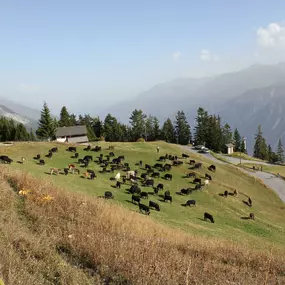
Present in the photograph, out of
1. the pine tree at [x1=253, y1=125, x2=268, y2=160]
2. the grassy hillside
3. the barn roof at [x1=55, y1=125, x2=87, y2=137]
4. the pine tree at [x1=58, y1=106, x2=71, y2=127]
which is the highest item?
the pine tree at [x1=58, y1=106, x2=71, y2=127]

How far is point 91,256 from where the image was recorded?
8.71 metres

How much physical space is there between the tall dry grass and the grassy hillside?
1108 cm

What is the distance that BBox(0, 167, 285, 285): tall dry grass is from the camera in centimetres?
758

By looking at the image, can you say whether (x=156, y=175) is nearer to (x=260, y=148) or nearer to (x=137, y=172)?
(x=137, y=172)

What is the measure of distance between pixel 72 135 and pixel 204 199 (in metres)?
66.7

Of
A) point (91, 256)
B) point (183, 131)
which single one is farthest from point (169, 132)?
point (91, 256)

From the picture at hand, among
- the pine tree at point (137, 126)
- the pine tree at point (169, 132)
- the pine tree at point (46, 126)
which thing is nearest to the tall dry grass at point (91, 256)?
the pine tree at point (46, 126)

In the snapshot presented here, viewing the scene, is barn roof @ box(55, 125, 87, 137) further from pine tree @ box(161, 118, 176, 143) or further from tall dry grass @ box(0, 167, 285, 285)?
tall dry grass @ box(0, 167, 285, 285)

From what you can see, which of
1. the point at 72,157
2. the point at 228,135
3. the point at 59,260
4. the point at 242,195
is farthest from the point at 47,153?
the point at 228,135

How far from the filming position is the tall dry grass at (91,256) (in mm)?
7582

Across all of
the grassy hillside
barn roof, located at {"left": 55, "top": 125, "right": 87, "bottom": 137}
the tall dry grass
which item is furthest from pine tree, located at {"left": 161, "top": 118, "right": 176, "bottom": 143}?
the tall dry grass

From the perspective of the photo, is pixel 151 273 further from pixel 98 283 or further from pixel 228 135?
pixel 228 135

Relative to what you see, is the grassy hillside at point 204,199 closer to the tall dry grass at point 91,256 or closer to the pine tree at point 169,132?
the tall dry grass at point 91,256

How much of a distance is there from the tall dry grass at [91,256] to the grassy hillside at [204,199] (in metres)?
11.1
